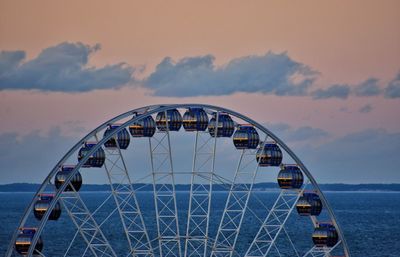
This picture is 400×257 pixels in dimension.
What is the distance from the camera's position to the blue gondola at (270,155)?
224 feet

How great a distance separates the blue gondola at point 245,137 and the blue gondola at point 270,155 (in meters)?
0.74

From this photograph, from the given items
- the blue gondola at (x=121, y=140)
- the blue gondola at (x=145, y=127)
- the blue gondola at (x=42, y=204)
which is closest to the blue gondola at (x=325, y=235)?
the blue gondola at (x=145, y=127)

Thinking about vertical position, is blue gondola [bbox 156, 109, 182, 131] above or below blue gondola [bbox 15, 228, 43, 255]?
above

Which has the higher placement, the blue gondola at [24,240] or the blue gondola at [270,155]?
the blue gondola at [270,155]

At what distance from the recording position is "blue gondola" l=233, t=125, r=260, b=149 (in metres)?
68.3

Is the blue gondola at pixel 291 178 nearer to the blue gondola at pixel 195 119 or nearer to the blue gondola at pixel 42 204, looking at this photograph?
the blue gondola at pixel 195 119

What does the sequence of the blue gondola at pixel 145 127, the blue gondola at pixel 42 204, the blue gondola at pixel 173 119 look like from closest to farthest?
the blue gondola at pixel 42 204 < the blue gondola at pixel 173 119 < the blue gondola at pixel 145 127

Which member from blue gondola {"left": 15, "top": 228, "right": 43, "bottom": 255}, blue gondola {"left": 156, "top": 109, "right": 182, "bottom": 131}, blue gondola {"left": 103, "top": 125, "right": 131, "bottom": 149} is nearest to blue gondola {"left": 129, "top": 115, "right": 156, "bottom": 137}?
blue gondola {"left": 103, "top": 125, "right": 131, "bottom": 149}

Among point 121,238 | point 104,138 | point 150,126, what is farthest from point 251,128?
point 121,238

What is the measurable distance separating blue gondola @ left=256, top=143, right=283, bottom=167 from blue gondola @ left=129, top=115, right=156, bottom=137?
6783 mm

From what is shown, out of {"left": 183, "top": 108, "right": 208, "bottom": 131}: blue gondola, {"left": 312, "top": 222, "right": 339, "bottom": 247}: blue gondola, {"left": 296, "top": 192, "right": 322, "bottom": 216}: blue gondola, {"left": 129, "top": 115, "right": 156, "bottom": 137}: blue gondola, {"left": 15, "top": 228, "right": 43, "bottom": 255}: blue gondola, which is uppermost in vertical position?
{"left": 183, "top": 108, "right": 208, "bottom": 131}: blue gondola

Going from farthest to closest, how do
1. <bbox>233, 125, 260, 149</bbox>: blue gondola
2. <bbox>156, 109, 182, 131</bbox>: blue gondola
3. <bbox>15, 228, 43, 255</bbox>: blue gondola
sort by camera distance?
<bbox>233, 125, 260, 149</bbox>: blue gondola → <bbox>156, 109, 182, 131</bbox>: blue gondola → <bbox>15, 228, 43, 255</bbox>: blue gondola

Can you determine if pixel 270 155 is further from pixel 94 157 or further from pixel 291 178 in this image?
pixel 94 157

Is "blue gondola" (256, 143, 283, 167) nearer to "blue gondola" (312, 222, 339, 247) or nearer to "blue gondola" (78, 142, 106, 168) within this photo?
"blue gondola" (312, 222, 339, 247)
